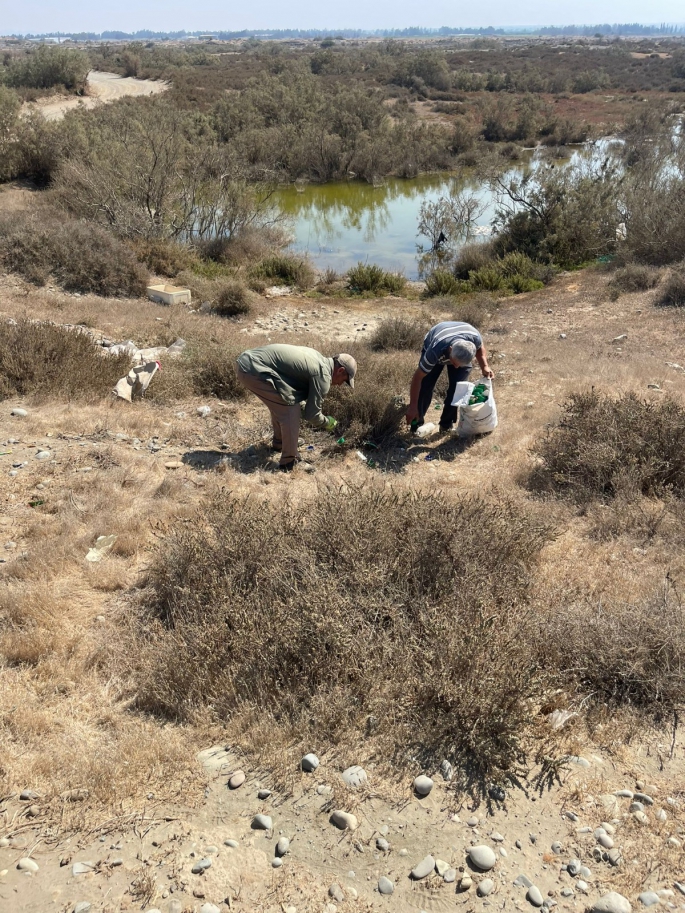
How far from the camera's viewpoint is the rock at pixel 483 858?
7.22 feet

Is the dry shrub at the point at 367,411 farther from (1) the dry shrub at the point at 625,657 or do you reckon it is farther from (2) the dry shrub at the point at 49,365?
(1) the dry shrub at the point at 625,657

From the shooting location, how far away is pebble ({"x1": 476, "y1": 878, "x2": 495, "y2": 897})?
6.98 ft

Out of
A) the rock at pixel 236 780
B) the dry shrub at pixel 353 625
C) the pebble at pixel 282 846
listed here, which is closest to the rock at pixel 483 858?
the dry shrub at pixel 353 625

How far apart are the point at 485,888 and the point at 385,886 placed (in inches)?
13.2

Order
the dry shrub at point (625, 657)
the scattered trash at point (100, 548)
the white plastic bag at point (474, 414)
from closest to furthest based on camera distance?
the dry shrub at point (625, 657) → the scattered trash at point (100, 548) → the white plastic bag at point (474, 414)

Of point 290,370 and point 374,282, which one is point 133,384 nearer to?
point 290,370

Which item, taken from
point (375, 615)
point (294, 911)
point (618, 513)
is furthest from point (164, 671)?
point (618, 513)

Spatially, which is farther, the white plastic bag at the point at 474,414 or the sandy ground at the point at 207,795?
the white plastic bag at the point at 474,414

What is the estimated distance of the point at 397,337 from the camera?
977 cm

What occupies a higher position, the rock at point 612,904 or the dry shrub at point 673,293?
the dry shrub at point 673,293

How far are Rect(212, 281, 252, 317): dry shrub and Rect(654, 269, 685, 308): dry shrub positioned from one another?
752 centimetres

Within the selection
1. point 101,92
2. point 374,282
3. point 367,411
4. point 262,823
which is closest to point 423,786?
point 262,823

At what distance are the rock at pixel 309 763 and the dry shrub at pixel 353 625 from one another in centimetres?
10

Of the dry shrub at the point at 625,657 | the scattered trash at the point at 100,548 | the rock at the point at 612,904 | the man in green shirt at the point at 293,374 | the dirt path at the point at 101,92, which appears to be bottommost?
the rock at the point at 612,904
